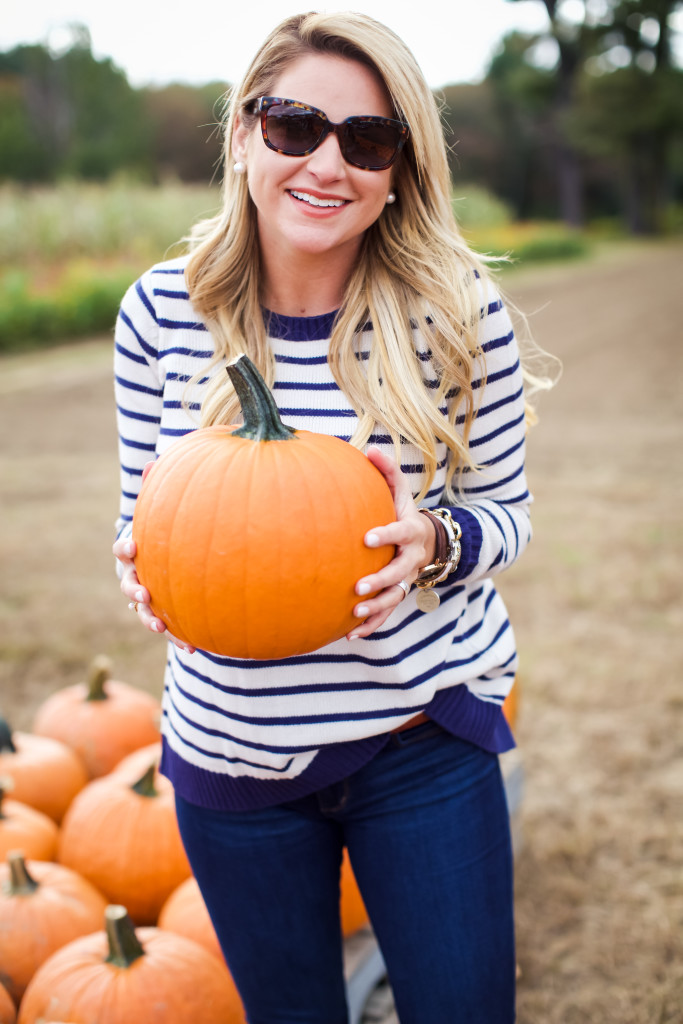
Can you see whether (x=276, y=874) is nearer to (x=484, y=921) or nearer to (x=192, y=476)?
(x=484, y=921)

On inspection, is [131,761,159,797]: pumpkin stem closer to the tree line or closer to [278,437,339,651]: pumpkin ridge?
[278,437,339,651]: pumpkin ridge

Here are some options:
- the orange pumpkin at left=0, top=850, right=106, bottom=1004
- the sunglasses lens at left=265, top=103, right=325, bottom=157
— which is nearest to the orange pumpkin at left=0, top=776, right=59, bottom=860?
the orange pumpkin at left=0, top=850, right=106, bottom=1004

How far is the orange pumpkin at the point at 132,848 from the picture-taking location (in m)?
2.36

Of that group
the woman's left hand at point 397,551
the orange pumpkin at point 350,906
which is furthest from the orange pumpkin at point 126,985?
the woman's left hand at point 397,551

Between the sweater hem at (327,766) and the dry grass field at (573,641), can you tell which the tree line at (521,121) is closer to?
the dry grass field at (573,641)

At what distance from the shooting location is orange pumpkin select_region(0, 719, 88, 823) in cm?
264

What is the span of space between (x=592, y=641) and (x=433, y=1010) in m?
3.14

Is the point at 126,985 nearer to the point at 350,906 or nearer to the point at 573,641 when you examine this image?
the point at 350,906

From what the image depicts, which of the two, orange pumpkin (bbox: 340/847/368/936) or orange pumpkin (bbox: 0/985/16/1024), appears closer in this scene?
orange pumpkin (bbox: 0/985/16/1024)

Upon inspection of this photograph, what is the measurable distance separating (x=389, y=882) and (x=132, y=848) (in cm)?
109

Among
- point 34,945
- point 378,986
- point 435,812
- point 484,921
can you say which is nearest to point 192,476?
point 435,812

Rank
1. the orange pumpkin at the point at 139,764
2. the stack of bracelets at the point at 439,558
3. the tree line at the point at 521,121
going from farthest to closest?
the tree line at the point at 521,121 < the orange pumpkin at the point at 139,764 < the stack of bracelets at the point at 439,558

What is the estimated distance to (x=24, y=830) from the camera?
240 centimetres

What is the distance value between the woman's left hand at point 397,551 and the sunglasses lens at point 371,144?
1.80ft
